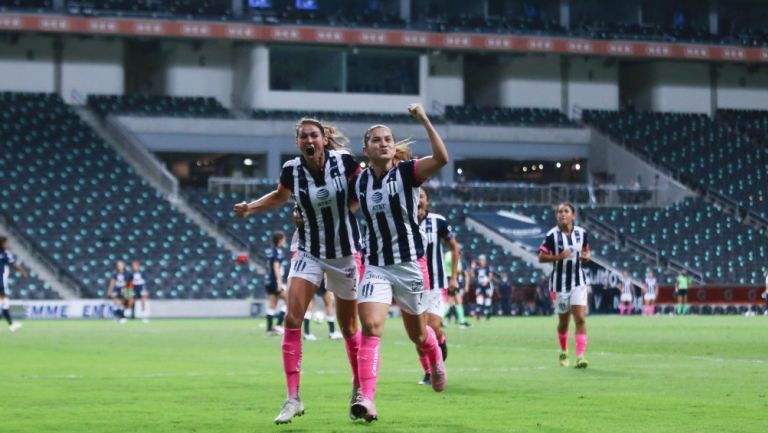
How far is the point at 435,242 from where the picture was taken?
18234 millimetres

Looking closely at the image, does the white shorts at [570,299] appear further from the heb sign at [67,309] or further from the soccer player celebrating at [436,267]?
the heb sign at [67,309]

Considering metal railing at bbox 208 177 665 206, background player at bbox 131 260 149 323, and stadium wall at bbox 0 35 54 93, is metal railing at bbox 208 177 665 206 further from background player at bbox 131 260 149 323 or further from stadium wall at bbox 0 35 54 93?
background player at bbox 131 260 149 323

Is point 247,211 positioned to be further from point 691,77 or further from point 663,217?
point 691,77

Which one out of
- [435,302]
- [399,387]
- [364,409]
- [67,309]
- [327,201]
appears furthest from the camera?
[67,309]

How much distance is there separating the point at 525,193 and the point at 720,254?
31.3 ft

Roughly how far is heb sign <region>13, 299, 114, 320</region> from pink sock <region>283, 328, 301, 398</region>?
1366 inches

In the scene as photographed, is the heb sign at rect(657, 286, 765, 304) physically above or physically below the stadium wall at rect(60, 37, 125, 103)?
below

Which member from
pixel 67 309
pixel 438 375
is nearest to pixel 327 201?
pixel 438 375

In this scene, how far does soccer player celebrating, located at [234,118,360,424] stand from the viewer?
12.2 meters

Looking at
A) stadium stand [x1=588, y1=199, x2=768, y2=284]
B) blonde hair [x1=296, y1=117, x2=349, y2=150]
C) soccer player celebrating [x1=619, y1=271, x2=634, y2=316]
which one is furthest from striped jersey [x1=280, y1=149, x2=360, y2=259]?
stadium stand [x1=588, y1=199, x2=768, y2=284]

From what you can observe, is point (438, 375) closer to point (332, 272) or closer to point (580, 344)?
point (332, 272)

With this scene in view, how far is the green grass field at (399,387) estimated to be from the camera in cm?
1173

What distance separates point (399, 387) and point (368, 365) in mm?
4238

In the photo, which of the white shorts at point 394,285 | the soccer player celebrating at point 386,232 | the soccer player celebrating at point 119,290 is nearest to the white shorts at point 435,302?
the white shorts at point 394,285
